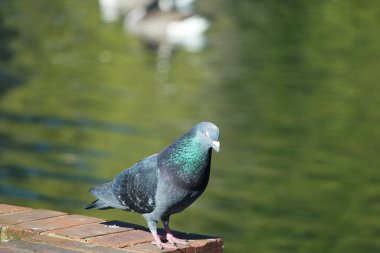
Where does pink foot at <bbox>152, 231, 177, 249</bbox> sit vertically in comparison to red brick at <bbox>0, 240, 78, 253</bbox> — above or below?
above

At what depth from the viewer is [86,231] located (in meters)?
4.11

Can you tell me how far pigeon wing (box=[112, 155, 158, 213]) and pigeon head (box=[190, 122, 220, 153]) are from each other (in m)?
0.27

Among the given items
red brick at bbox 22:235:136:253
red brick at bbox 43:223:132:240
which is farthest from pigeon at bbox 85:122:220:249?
red brick at bbox 22:235:136:253

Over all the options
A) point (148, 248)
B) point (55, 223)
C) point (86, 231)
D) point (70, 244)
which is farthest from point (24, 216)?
point (148, 248)

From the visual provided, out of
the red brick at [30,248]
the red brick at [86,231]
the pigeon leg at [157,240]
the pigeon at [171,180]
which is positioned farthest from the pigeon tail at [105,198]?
the red brick at [30,248]

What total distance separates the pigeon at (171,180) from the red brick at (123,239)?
7 centimetres

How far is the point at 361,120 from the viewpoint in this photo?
543 inches

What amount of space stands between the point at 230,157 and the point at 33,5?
11994 millimetres

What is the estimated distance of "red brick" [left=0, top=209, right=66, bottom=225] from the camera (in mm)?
4133

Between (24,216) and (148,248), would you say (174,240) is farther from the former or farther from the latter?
(24,216)

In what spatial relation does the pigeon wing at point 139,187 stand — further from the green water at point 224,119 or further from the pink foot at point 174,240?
the green water at point 224,119

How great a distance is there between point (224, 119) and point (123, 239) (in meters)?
9.12

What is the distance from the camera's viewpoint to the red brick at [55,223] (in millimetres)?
4055

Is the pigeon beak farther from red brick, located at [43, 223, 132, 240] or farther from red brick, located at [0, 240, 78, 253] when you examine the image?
red brick, located at [0, 240, 78, 253]
